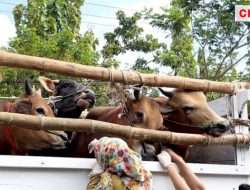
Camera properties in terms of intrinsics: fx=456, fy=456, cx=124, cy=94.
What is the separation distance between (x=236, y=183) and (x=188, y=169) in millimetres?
533

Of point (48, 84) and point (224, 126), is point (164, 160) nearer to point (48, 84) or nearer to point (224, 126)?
point (224, 126)

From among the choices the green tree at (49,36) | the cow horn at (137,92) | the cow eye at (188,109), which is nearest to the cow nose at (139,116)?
the cow horn at (137,92)

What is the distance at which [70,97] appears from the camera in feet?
14.1

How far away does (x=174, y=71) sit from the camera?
1509cm

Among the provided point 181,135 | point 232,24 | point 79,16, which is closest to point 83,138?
point 181,135

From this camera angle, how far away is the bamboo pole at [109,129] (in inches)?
110

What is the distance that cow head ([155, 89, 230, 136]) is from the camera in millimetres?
3988

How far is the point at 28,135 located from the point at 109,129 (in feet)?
2.44

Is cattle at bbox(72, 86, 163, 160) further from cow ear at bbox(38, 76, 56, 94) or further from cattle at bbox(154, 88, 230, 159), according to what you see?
cow ear at bbox(38, 76, 56, 94)

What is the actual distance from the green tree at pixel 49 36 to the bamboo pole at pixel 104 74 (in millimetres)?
7428

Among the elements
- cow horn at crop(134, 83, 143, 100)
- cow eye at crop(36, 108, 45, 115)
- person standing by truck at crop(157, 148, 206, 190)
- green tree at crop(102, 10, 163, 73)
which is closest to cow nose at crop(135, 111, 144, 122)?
cow horn at crop(134, 83, 143, 100)

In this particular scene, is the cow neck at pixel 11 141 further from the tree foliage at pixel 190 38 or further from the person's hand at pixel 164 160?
the tree foliage at pixel 190 38

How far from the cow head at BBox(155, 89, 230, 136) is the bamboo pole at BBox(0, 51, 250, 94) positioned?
0.22m

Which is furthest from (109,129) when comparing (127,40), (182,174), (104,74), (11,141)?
(127,40)
